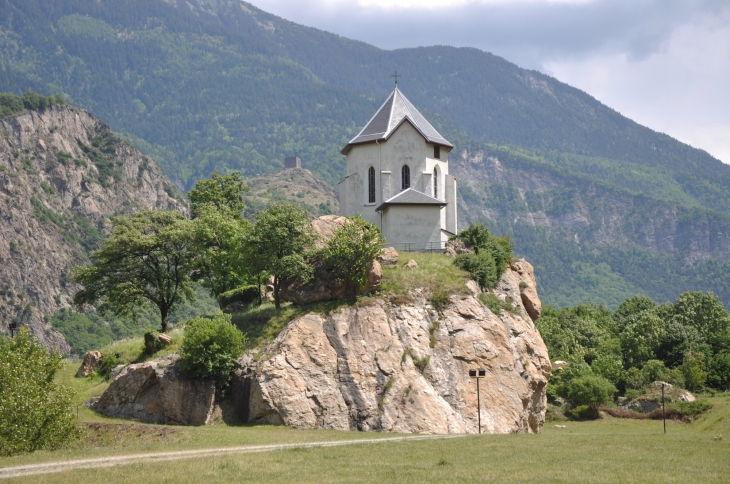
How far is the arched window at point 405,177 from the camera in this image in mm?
68188

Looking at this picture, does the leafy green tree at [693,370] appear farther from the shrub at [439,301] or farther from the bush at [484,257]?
the shrub at [439,301]

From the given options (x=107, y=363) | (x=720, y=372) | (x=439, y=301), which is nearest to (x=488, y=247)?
(x=439, y=301)

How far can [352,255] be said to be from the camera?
54094 millimetres

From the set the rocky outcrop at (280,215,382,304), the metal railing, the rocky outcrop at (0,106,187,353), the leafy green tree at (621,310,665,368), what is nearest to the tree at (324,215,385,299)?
the rocky outcrop at (280,215,382,304)

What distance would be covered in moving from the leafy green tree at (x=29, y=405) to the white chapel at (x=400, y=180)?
2807 cm

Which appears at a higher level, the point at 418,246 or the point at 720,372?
the point at 418,246

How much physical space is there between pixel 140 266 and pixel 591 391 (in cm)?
4252

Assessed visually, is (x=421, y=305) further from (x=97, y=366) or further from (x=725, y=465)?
(x=725, y=465)

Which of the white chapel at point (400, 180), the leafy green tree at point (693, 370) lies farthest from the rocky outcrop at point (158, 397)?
the leafy green tree at point (693, 370)

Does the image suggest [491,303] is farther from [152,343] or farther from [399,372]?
[152,343]

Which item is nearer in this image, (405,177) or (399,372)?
(399,372)

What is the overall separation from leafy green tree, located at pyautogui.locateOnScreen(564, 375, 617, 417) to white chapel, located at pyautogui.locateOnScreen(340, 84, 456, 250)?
22.5 m

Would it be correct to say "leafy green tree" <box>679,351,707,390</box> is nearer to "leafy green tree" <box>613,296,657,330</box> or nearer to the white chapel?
"leafy green tree" <box>613,296,657,330</box>

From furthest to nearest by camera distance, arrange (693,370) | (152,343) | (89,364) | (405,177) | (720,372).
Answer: (720,372), (693,370), (405,177), (89,364), (152,343)
